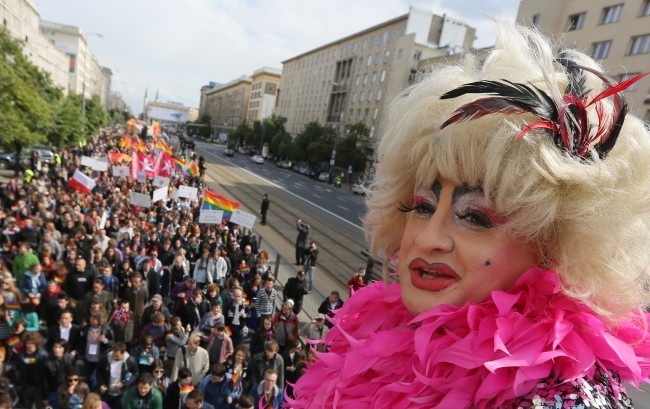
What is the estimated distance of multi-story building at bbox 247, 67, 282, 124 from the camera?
101m

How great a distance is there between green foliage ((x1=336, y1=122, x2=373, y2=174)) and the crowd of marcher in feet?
107

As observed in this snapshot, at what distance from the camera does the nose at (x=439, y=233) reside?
52.3 inches

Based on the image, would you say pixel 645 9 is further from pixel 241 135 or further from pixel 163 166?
pixel 241 135

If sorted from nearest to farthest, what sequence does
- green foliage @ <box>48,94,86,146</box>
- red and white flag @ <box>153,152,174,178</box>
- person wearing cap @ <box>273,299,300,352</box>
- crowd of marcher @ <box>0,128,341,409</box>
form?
crowd of marcher @ <box>0,128,341,409</box>, person wearing cap @ <box>273,299,300,352</box>, red and white flag @ <box>153,152,174,178</box>, green foliage @ <box>48,94,86,146</box>

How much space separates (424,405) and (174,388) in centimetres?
450

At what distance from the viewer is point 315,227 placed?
67.2ft

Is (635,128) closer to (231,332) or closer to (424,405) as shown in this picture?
(424,405)

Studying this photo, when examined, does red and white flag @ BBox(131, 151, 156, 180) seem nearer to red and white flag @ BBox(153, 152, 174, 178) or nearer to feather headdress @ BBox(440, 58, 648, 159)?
red and white flag @ BBox(153, 152, 174, 178)

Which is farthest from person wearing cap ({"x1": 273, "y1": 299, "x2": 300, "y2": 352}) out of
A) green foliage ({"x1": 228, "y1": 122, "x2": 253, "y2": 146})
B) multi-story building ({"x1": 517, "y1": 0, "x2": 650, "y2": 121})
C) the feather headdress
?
green foliage ({"x1": 228, "y1": 122, "x2": 253, "y2": 146})

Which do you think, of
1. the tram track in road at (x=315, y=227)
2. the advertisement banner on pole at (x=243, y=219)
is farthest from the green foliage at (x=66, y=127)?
the advertisement banner on pole at (x=243, y=219)

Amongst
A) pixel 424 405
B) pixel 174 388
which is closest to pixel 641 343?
pixel 424 405

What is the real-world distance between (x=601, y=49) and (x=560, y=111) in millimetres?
29958

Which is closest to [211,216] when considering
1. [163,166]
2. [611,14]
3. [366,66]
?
[163,166]

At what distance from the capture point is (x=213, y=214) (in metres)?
11.4
